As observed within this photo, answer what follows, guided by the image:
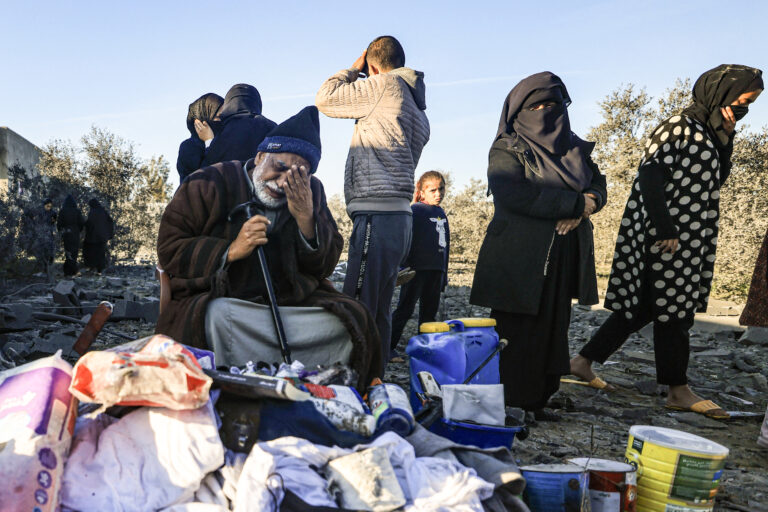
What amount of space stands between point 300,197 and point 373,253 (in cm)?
90

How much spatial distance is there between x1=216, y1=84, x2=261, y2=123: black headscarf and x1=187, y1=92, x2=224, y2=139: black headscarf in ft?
0.71

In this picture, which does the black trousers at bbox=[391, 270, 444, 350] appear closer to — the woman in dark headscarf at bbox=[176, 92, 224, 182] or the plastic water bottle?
the woman in dark headscarf at bbox=[176, 92, 224, 182]

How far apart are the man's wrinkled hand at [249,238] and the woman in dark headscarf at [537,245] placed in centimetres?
151

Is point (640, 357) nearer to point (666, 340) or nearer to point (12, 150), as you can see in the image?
point (666, 340)

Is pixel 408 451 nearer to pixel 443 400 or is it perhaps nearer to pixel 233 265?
pixel 443 400

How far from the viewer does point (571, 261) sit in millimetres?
3514

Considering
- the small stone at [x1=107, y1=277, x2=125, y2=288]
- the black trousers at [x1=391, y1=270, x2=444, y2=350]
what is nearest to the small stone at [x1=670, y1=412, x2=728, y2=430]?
the black trousers at [x1=391, y1=270, x2=444, y2=350]

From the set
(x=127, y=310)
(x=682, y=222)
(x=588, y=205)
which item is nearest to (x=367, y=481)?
(x=588, y=205)

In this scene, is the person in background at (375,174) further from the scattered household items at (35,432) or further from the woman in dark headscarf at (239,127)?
the scattered household items at (35,432)

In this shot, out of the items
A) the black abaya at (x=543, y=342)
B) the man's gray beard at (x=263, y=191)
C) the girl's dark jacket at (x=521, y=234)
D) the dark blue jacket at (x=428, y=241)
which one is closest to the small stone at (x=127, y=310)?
the dark blue jacket at (x=428, y=241)

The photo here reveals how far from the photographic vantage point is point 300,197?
2.81m

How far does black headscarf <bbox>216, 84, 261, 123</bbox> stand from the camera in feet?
14.9

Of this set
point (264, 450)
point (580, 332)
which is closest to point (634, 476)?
point (264, 450)

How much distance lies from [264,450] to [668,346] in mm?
3135
